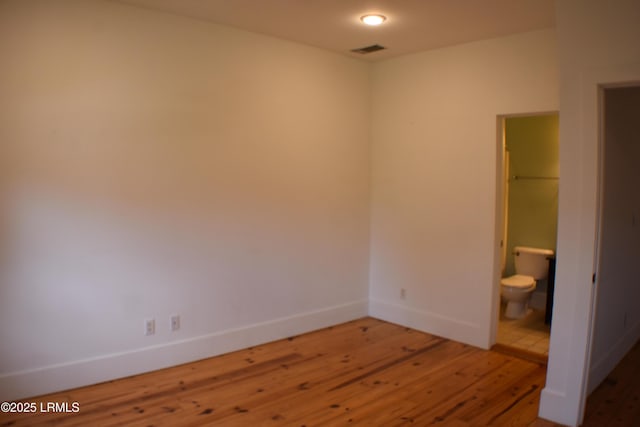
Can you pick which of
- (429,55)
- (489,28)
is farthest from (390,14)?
(429,55)

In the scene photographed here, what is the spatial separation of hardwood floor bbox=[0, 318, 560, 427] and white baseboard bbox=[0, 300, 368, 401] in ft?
0.23

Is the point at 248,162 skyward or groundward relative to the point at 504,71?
groundward

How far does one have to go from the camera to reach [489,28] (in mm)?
3850

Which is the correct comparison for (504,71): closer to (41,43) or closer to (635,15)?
(635,15)

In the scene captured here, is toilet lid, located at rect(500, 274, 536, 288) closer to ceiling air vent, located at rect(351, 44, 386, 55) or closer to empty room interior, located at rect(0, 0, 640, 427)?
empty room interior, located at rect(0, 0, 640, 427)

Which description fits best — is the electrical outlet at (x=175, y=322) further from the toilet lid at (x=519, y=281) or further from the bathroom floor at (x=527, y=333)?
the toilet lid at (x=519, y=281)

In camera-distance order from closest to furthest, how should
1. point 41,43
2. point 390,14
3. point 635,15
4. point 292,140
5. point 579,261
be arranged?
1. point 635,15
2. point 579,261
3. point 41,43
4. point 390,14
5. point 292,140

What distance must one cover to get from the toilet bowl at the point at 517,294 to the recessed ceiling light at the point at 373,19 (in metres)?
3.00

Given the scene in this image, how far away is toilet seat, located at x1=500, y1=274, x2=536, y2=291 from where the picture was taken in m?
5.10

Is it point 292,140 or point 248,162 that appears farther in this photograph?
point 292,140

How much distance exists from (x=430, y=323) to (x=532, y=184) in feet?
7.27

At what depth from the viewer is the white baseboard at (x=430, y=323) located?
14.4ft

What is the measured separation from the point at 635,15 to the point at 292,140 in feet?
8.93

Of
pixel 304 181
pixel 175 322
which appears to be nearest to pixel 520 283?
pixel 304 181
